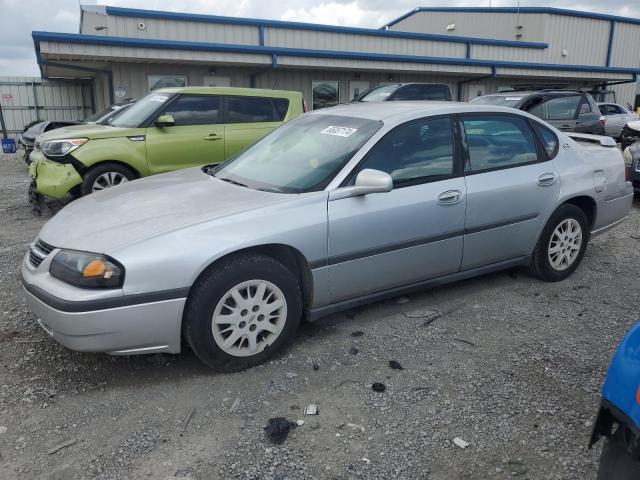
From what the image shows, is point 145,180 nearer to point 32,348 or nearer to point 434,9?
point 32,348

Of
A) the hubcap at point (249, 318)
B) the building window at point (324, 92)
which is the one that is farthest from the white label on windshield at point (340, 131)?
the building window at point (324, 92)

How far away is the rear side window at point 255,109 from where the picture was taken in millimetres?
8031

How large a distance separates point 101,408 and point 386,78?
17.7 meters

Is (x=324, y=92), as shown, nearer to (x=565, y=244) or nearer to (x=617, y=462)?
(x=565, y=244)

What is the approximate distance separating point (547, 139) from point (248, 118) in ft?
15.4

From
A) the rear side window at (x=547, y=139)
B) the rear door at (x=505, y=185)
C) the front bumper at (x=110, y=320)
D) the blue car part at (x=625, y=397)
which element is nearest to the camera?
the blue car part at (x=625, y=397)

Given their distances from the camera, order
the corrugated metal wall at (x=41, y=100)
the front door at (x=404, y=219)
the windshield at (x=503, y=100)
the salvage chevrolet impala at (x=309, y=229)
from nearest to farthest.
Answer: the salvage chevrolet impala at (x=309, y=229), the front door at (x=404, y=219), the windshield at (x=503, y=100), the corrugated metal wall at (x=41, y=100)

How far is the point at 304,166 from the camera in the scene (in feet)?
12.5

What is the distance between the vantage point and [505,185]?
424 centimetres

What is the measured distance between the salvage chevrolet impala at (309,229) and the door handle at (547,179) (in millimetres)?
10

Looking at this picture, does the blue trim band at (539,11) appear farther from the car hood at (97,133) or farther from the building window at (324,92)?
the car hood at (97,133)

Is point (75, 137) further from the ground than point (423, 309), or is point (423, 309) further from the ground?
point (75, 137)

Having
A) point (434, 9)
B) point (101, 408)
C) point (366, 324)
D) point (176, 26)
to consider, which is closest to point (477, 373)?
point (366, 324)

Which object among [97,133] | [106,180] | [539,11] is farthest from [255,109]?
[539,11]
